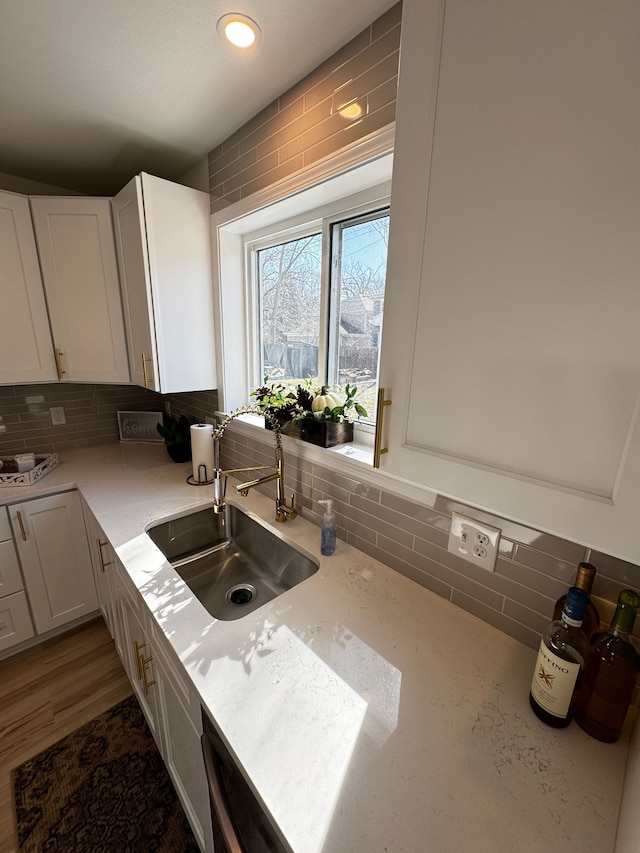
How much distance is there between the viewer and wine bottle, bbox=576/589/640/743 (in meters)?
0.54

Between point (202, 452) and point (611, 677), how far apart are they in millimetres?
1508

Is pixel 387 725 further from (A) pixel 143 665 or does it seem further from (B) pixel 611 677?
(A) pixel 143 665

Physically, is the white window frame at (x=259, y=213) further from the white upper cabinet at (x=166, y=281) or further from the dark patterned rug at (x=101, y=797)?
the dark patterned rug at (x=101, y=797)

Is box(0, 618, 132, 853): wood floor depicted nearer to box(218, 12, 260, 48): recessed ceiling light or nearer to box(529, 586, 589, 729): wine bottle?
box(529, 586, 589, 729): wine bottle

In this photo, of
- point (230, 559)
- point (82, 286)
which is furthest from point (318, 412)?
point (82, 286)

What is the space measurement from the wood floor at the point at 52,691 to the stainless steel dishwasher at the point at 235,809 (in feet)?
3.61

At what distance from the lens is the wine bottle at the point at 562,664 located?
58 centimetres

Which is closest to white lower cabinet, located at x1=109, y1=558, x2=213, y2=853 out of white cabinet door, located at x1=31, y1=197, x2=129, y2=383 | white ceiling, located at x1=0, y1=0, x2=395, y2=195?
white cabinet door, located at x1=31, y1=197, x2=129, y2=383

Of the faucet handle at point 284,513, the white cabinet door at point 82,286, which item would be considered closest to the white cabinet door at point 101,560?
the faucet handle at point 284,513

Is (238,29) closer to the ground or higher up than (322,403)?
higher up

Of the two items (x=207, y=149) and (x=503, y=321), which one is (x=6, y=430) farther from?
(x=503, y=321)

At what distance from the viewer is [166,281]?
150cm

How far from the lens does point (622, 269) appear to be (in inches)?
15.6

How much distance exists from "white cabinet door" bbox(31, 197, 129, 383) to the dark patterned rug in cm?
157
